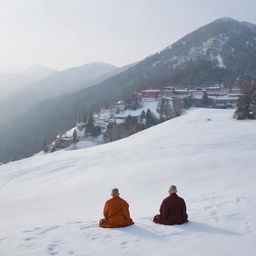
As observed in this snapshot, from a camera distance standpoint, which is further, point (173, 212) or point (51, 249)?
point (173, 212)

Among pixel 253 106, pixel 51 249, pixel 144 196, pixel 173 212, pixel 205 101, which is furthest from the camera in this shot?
pixel 205 101

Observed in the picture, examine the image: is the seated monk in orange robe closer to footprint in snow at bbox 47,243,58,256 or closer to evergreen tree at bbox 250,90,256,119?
footprint in snow at bbox 47,243,58,256

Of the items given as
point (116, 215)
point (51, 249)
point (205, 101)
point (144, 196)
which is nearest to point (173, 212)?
point (116, 215)

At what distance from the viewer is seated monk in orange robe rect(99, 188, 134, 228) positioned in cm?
1124

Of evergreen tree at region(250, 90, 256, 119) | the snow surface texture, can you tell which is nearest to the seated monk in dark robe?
the snow surface texture

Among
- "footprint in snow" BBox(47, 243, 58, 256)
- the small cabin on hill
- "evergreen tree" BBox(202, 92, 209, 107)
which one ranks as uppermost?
the small cabin on hill

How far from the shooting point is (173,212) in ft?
37.1

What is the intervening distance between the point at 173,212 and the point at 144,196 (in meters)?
6.92

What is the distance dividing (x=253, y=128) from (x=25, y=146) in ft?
390

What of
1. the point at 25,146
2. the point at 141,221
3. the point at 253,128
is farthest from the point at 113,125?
the point at 141,221

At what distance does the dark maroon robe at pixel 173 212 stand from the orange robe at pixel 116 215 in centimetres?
88

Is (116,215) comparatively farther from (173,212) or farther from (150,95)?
(150,95)

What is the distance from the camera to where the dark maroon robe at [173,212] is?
441 inches

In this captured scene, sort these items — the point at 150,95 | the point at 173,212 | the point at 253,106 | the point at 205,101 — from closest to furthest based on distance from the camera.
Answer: the point at 173,212, the point at 253,106, the point at 205,101, the point at 150,95
